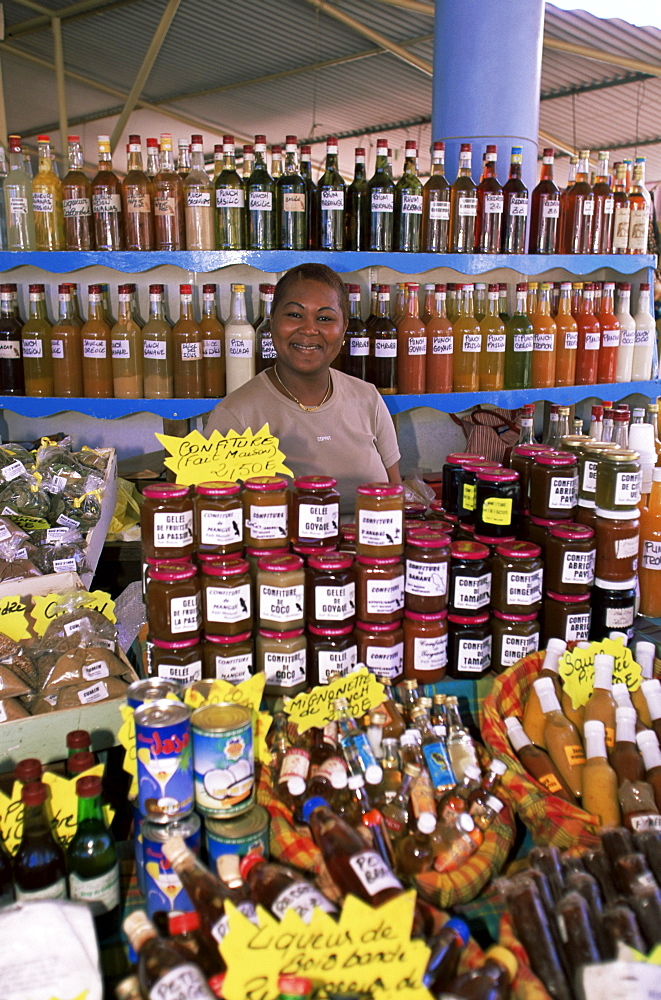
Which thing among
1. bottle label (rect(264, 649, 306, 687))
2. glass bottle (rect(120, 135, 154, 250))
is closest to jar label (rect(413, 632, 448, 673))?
bottle label (rect(264, 649, 306, 687))

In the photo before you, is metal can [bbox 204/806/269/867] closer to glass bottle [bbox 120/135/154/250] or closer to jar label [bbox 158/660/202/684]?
jar label [bbox 158/660/202/684]

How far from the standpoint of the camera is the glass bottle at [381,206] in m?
2.89

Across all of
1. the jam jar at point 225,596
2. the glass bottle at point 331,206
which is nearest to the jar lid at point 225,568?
the jam jar at point 225,596

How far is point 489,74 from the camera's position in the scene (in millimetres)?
3266

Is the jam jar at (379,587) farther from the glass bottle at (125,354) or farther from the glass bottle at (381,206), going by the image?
the glass bottle at (381,206)

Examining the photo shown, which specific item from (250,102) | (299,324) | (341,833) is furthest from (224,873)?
(250,102)

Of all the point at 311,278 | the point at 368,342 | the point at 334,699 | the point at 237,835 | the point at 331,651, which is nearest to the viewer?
the point at 237,835

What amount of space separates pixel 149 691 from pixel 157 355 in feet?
6.43

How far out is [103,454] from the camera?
284 centimetres

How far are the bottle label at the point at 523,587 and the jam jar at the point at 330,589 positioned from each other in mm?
322

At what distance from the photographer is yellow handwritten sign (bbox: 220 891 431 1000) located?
815mm

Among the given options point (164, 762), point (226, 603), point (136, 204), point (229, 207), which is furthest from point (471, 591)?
point (136, 204)

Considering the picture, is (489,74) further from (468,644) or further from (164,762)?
(164,762)

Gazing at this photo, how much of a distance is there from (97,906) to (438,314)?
260 cm
